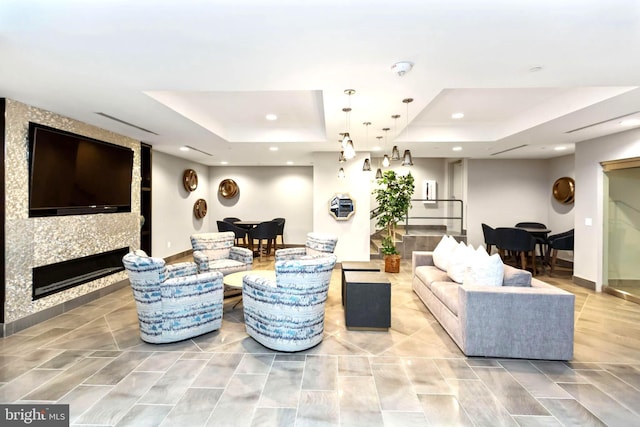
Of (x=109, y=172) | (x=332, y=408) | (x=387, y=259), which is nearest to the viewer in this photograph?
(x=332, y=408)

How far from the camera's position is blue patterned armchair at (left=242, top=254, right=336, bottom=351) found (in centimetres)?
284

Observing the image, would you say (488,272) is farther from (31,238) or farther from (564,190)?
(564,190)

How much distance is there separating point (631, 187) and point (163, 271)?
21.8 feet

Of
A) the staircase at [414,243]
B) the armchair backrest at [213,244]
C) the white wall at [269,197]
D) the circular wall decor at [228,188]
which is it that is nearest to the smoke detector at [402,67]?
the armchair backrest at [213,244]

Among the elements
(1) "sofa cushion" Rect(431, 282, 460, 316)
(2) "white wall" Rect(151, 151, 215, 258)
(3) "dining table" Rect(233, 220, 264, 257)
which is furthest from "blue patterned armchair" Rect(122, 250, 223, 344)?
(3) "dining table" Rect(233, 220, 264, 257)

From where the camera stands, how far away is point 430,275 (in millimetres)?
4195

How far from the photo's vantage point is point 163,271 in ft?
10.1

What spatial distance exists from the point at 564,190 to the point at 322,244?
5961mm

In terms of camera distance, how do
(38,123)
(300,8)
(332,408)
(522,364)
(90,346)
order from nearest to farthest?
(300,8) < (332,408) < (522,364) < (90,346) < (38,123)

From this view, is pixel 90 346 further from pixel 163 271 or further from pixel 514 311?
pixel 514 311

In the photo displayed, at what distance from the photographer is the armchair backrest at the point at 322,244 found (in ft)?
15.9

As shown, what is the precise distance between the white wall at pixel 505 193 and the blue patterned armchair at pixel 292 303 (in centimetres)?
622

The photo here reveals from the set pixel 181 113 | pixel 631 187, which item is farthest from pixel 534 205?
pixel 181 113

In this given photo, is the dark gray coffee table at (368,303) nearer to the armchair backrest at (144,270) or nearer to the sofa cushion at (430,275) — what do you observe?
the sofa cushion at (430,275)
